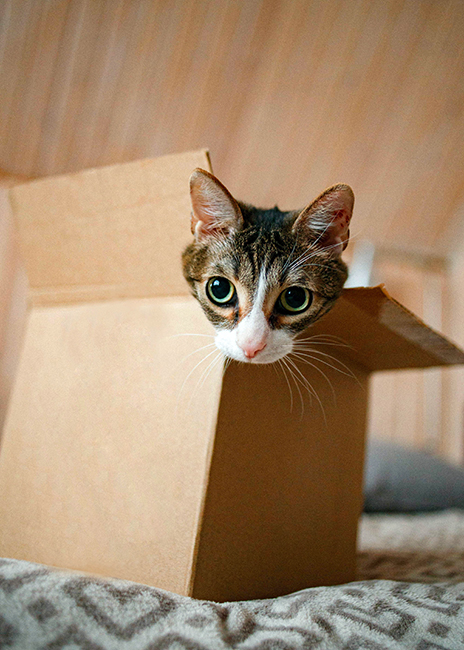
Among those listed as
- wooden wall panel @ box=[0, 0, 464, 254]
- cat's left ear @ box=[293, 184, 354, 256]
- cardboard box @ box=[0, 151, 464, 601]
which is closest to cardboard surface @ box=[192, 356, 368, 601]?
cardboard box @ box=[0, 151, 464, 601]

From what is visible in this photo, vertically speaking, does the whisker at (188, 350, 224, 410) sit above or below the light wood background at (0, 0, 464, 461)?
below

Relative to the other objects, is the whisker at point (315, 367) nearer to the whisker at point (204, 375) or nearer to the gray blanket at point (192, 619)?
the whisker at point (204, 375)

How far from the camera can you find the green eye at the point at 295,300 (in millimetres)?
670

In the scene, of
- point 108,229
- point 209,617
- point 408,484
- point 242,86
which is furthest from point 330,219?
point 408,484

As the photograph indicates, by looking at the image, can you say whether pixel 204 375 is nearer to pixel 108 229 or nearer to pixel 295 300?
pixel 295 300

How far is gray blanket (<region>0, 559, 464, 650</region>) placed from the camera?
45 cm

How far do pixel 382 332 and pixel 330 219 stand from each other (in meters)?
0.21

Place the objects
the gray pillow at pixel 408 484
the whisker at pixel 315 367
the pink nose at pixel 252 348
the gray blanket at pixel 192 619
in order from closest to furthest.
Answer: the gray blanket at pixel 192 619 < the pink nose at pixel 252 348 < the whisker at pixel 315 367 < the gray pillow at pixel 408 484

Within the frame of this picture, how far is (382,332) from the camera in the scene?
2.53 feet

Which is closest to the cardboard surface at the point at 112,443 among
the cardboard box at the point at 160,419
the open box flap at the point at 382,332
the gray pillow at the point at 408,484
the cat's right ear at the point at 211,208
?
the cardboard box at the point at 160,419

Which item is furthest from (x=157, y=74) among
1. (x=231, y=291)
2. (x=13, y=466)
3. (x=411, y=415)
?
(x=411, y=415)

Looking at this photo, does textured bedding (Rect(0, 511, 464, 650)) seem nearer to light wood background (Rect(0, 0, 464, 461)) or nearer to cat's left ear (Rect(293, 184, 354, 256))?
cat's left ear (Rect(293, 184, 354, 256))

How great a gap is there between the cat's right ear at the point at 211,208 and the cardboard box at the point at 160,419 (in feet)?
0.13

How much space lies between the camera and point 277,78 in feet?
4.95
